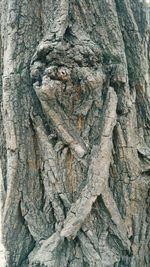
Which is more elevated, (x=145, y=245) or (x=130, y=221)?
(x=130, y=221)

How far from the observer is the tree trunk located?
286 cm

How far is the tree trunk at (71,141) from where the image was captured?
2.86 metres

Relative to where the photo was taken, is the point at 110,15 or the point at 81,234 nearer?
the point at 81,234

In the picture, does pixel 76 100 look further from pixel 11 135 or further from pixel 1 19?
pixel 1 19

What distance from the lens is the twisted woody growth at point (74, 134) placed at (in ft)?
9.27

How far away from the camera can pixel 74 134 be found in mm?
2941

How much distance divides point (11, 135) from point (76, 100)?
59 centimetres

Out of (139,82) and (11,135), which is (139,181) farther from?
(11,135)

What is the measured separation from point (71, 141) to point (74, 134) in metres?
0.07

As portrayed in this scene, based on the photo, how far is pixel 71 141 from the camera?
2.91 m

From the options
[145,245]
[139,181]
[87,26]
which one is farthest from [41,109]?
[145,245]

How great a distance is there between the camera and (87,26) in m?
3.06

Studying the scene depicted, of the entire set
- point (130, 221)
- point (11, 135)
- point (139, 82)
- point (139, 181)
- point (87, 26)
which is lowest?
point (130, 221)

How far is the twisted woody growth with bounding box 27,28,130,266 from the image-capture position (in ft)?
9.27
